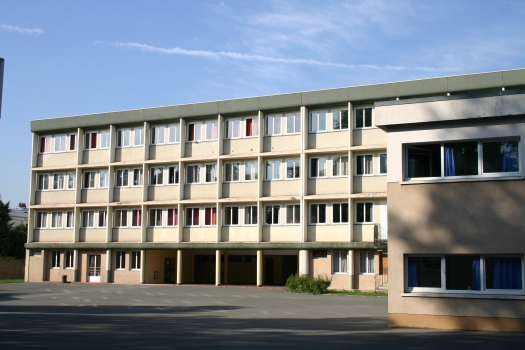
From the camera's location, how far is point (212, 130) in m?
47.1

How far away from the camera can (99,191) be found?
168ft

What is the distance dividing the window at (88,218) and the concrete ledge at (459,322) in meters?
37.1

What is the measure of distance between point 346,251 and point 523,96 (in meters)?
26.0

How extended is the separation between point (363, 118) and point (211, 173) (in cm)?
1158

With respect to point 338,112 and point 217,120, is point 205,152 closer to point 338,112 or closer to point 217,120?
point 217,120

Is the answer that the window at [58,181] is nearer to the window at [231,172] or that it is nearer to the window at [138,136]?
the window at [138,136]

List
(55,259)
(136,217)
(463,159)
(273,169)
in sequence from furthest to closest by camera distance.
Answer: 1. (55,259)
2. (136,217)
3. (273,169)
4. (463,159)

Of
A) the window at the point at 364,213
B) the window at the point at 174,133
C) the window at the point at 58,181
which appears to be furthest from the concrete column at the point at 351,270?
the window at the point at 58,181

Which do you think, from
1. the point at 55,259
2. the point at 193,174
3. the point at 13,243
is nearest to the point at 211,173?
the point at 193,174

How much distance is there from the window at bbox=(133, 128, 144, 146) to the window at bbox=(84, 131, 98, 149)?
144 inches

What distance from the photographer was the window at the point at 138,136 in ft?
162

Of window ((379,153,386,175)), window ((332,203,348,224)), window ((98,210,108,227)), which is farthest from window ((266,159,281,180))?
window ((98,210,108,227))

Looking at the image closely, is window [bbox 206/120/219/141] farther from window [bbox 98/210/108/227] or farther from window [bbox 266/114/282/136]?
window [bbox 98/210/108/227]

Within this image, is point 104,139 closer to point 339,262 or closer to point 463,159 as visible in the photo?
point 339,262
